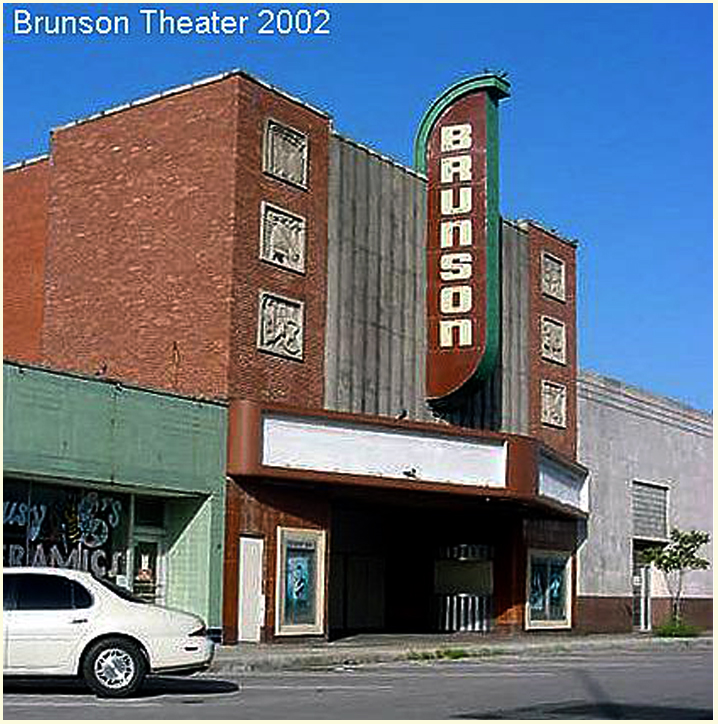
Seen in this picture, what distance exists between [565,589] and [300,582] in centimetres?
1356

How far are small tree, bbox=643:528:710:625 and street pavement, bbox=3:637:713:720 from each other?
18.8m

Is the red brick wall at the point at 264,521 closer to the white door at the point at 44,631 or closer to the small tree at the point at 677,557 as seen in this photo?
the white door at the point at 44,631

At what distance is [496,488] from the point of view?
1377 inches

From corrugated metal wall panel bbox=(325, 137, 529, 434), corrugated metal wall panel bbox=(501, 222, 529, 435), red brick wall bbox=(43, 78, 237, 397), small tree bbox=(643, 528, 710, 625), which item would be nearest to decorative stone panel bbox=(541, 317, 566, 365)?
corrugated metal wall panel bbox=(501, 222, 529, 435)

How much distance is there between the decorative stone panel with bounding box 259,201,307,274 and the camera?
1254 inches

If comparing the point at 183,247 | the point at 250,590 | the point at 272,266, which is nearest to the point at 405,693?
the point at 250,590

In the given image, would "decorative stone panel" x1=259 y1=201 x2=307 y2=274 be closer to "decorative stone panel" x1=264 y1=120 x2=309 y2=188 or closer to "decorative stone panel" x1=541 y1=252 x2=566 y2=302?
"decorative stone panel" x1=264 y1=120 x2=309 y2=188

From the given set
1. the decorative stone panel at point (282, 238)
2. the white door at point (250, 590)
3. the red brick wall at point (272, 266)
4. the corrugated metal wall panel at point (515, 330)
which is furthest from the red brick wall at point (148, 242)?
the corrugated metal wall panel at point (515, 330)

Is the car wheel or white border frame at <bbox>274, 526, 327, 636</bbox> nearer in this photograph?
the car wheel

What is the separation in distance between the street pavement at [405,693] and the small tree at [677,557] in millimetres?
18794

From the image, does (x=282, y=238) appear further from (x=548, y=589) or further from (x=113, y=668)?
(x=113, y=668)

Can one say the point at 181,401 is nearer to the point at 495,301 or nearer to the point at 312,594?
the point at 312,594

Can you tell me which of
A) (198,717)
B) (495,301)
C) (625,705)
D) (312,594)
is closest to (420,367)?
(495,301)

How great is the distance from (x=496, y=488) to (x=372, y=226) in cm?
681
